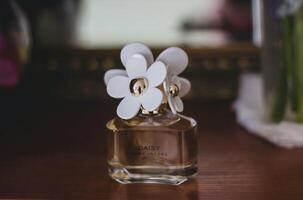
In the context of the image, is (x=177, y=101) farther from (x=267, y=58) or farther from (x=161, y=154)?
(x=267, y=58)

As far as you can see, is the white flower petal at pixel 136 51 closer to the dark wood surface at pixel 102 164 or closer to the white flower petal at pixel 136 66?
the white flower petal at pixel 136 66

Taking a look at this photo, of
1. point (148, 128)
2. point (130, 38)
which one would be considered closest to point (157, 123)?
point (148, 128)

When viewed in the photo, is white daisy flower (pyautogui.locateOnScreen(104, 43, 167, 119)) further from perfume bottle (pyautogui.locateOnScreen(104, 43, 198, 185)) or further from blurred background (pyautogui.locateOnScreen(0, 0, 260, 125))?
blurred background (pyautogui.locateOnScreen(0, 0, 260, 125))

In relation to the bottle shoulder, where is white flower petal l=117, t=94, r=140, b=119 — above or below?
above

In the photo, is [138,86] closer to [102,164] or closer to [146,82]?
[146,82]

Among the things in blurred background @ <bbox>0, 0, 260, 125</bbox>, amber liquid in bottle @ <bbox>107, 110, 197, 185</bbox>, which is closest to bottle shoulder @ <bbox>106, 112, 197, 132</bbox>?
amber liquid in bottle @ <bbox>107, 110, 197, 185</bbox>

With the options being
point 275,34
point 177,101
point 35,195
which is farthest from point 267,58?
point 35,195

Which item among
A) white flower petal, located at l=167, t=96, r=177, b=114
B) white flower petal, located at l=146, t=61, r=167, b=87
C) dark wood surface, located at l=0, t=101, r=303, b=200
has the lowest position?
dark wood surface, located at l=0, t=101, r=303, b=200

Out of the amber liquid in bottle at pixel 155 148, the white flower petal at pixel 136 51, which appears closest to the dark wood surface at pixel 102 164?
the amber liquid in bottle at pixel 155 148
